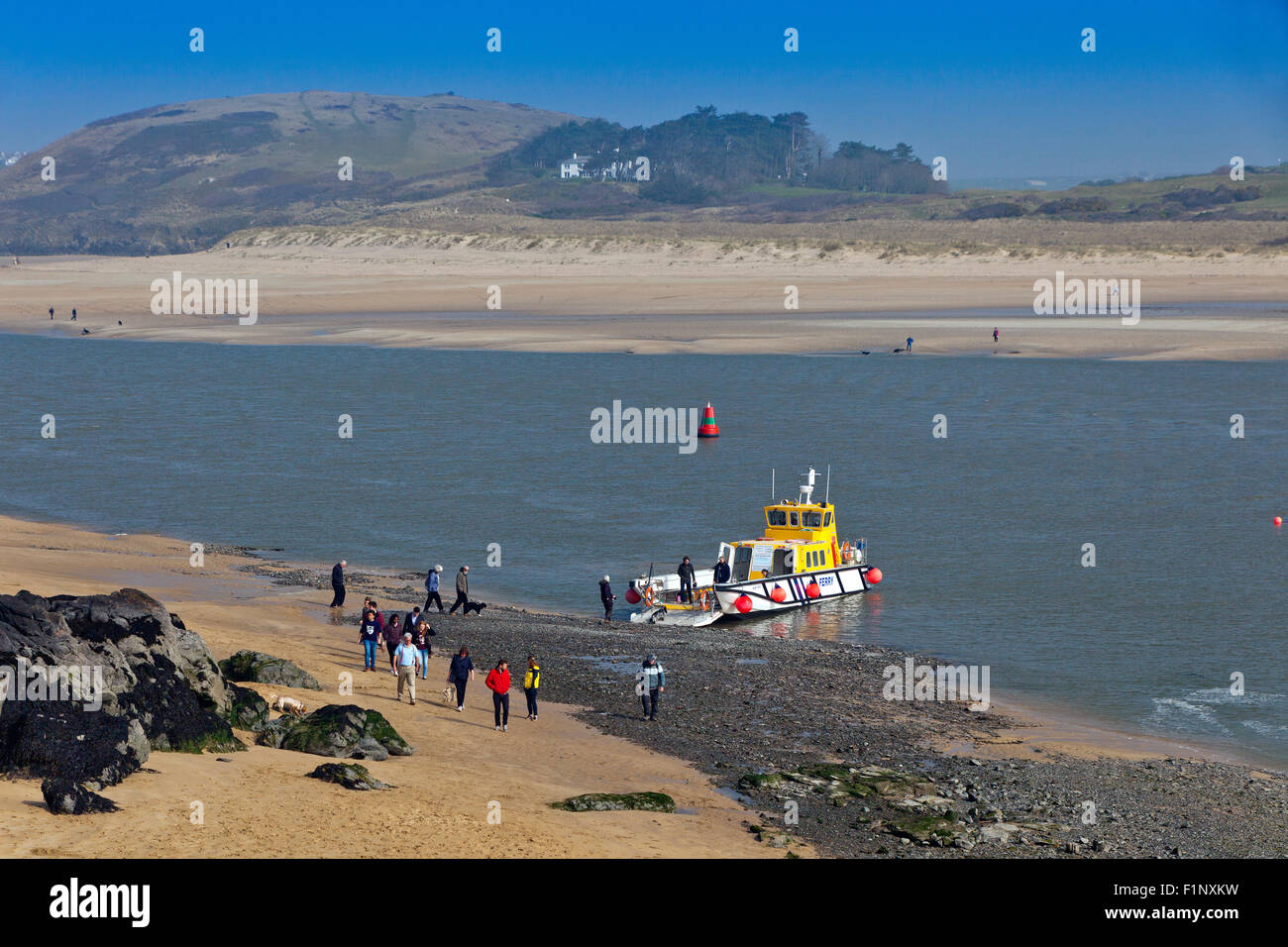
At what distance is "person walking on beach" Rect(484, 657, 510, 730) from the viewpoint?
1994 cm

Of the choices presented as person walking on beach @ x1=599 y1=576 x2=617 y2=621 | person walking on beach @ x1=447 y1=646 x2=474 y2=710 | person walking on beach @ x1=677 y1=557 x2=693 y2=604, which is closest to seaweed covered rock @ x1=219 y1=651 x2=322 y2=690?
person walking on beach @ x1=447 y1=646 x2=474 y2=710

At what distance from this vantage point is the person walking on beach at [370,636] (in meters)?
23.4

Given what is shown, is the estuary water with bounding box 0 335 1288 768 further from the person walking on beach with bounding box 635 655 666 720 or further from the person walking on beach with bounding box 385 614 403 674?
the person walking on beach with bounding box 385 614 403 674

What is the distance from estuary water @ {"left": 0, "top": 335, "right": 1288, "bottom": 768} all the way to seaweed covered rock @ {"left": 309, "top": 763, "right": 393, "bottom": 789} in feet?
41.6

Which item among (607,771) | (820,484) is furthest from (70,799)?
(820,484)

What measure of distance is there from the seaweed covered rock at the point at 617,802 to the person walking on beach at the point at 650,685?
4.14 meters

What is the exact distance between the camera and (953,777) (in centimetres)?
1906

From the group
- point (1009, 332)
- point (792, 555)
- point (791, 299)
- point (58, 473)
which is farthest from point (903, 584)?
point (791, 299)

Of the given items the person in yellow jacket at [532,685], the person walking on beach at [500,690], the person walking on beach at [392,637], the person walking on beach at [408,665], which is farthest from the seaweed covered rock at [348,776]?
the person walking on beach at [392,637]

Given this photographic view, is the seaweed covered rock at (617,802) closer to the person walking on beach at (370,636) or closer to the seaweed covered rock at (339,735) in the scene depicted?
the seaweed covered rock at (339,735)

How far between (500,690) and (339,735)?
2.97 meters

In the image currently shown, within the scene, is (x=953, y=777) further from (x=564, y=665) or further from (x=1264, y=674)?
(x=1264, y=674)

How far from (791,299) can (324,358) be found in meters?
32.9

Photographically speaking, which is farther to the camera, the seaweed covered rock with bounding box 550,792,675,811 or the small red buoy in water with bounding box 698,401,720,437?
the small red buoy in water with bounding box 698,401,720,437
